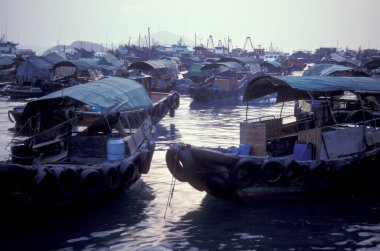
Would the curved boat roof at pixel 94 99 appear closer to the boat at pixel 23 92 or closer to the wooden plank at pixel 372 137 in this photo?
the wooden plank at pixel 372 137

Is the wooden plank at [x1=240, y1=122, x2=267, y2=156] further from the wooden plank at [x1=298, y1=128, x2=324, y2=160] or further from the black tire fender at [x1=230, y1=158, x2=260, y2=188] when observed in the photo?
the black tire fender at [x1=230, y1=158, x2=260, y2=188]

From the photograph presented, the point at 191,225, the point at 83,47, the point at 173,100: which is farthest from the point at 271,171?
the point at 83,47

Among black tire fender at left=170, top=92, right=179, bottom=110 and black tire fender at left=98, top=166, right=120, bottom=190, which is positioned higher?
black tire fender at left=170, top=92, right=179, bottom=110

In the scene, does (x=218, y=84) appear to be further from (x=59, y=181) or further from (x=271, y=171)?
(x=59, y=181)

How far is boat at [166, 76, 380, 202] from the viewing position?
8.71m

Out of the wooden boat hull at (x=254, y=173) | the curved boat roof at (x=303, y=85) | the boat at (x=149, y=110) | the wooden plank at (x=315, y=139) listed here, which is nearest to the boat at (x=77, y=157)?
the wooden boat hull at (x=254, y=173)

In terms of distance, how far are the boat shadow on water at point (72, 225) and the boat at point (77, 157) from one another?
0.28 metres

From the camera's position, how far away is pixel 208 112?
2473cm

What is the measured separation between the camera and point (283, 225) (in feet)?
26.6

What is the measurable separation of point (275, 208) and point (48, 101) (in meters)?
5.44

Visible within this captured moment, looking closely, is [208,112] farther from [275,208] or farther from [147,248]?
[147,248]

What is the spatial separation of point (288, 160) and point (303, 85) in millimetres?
1786

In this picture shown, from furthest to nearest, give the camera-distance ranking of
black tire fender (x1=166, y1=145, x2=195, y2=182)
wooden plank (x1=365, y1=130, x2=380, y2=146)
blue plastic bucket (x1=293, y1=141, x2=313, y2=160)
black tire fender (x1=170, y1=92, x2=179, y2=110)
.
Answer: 1. black tire fender (x1=170, y1=92, x2=179, y2=110)
2. wooden plank (x1=365, y1=130, x2=380, y2=146)
3. blue plastic bucket (x1=293, y1=141, x2=313, y2=160)
4. black tire fender (x1=166, y1=145, x2=195, y2=182)

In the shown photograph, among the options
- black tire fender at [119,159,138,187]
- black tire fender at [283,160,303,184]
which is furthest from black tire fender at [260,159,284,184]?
black tire fender at [119,159,138,187]
